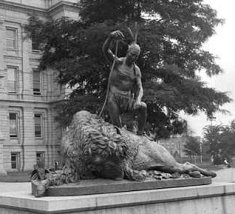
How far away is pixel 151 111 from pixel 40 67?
7732mm

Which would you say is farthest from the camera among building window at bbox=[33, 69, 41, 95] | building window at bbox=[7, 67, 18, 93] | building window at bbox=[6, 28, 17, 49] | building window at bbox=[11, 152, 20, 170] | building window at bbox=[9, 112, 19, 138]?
building window at bbox=[33, 69, 41, 95]

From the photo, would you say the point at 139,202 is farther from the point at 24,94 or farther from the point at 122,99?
the point at 24,94

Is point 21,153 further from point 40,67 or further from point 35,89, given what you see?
point 40,67

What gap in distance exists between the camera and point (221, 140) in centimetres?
5522

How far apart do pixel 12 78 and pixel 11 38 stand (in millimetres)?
4397

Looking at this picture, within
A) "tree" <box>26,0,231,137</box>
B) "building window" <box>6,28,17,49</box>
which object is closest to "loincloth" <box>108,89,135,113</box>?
"tree" <box>26,0,231,137</box>

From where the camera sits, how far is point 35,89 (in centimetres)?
5297

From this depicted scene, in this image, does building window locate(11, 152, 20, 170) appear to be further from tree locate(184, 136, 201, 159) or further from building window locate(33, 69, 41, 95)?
tree locate(184, 136, 201, 159)

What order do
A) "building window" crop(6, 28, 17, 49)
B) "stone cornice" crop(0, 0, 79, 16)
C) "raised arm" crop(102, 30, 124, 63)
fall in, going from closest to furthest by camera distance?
1. "raised arm" crop(102, 30, 124, 63)
2. "stone cornice" crop(0, 0, 79, 16)
3. "building window" crop(6, 28, 17, 49)

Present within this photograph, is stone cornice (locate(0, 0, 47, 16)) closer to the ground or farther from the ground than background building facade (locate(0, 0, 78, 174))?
farther from the ground

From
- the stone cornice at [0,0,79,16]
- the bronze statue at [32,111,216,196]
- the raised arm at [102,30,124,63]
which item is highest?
the stone cornice at [0,0,79,16]

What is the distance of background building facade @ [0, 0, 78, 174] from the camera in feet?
162

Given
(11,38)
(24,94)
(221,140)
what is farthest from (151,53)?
(221,140)

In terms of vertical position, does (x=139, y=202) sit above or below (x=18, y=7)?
below
